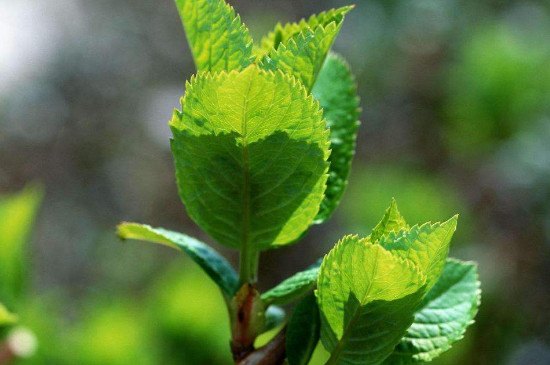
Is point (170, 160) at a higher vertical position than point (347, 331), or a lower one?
higher

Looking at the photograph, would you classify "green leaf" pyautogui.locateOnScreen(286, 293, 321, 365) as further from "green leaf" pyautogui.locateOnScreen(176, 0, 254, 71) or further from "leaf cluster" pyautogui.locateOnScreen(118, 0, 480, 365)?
"green leaf" pyautogui.locateOnScreen(176, 0, 254, 71)

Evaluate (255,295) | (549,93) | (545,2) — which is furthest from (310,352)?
(545,2)

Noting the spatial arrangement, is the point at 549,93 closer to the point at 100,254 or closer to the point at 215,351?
the point at 215,351

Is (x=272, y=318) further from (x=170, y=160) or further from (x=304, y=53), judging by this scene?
(x=170, y=160)

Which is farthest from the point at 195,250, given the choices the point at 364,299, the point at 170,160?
the point at 170,160

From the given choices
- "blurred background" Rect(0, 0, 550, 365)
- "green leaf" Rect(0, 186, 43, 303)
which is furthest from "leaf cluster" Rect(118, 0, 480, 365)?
"blurred background" Rect(0, 0, 550, 365)

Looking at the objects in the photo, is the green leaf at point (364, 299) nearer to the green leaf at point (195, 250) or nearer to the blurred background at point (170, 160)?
the green leaf at point (195, 250)
